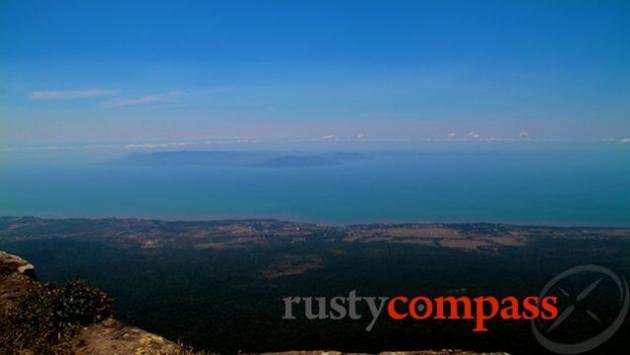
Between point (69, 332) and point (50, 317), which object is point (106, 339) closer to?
point (69, 332)

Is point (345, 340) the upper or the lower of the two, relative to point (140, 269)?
upper

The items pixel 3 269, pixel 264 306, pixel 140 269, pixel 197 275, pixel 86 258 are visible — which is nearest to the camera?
pixel 3 269

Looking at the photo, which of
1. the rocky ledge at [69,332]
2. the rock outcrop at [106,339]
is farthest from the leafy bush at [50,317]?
the rock outcrop at [106,339]

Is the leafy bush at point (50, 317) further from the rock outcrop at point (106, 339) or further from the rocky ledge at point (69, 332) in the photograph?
the rock outcrop at point (106, 339)

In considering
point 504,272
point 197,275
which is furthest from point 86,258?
point 504,272

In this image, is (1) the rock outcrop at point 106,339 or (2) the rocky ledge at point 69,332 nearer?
(2) the rocky ledge at point 69,332

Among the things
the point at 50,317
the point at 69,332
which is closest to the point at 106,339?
the point at 69,332

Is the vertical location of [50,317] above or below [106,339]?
above

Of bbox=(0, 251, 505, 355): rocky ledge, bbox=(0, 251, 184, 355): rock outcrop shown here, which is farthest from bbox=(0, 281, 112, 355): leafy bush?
bbox=(0, 251, 184, 355): rock outcrop

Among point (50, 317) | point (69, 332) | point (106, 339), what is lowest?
point (106, 339)

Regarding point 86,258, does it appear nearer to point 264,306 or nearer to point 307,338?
point 264,306

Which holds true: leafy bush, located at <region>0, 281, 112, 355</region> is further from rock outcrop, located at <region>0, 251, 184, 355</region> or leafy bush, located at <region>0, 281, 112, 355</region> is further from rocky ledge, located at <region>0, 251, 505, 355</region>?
rock outcrop, located at <region>0, 251, 184, 355</region>
